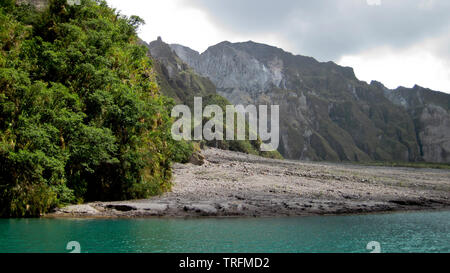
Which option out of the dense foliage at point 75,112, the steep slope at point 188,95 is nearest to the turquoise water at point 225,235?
the dense foliage at point 75,112

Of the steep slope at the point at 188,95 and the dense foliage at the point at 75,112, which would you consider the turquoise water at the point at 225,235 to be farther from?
the steep slope at the point at 188,95

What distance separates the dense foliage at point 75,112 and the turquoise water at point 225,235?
353 centimetres

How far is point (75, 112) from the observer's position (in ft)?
84.9

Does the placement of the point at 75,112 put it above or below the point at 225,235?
above

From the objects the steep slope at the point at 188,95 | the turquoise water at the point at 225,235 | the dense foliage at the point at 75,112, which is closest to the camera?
the turquoise water at the point at 225,235

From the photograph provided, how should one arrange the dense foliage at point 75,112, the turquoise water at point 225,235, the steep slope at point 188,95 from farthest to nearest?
the steep slope at point 188,95, the dense foliage at point 75,112, the turquoise water at point 225,235

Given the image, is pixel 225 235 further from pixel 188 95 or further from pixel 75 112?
pixel 188 95

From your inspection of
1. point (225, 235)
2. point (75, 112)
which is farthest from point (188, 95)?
point (225, 235)

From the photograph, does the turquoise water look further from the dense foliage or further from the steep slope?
the steep slope

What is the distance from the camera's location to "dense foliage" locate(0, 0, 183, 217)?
22016 mm

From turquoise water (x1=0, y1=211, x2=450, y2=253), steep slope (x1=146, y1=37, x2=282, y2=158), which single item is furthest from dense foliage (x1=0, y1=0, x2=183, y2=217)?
steep slope (x1=146, y1=37, x2=282, y2=158)

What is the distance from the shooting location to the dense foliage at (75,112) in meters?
22.0

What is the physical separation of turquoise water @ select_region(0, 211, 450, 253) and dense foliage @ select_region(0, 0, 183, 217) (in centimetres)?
353

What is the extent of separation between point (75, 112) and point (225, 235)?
14793mm
